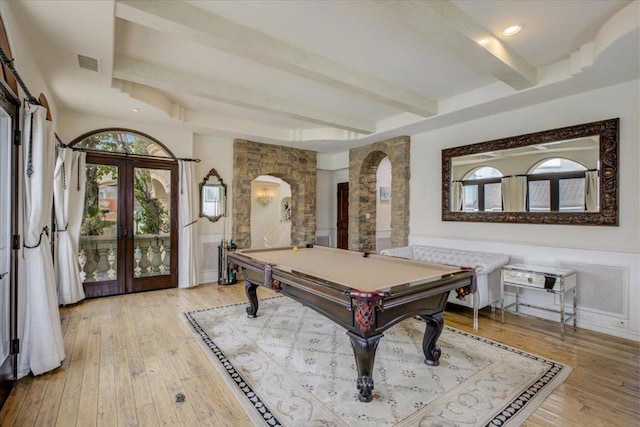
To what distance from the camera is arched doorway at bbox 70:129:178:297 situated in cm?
479

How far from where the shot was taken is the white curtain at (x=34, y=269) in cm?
248

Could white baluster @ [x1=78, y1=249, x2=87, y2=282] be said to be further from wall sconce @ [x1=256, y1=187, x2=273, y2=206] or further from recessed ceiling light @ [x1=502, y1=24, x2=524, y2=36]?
recessed ceiling light @ [x1=502, y1=24, x2=524, y2=36]

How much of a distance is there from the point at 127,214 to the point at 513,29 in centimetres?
566

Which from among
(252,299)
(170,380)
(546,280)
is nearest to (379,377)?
(170,380)

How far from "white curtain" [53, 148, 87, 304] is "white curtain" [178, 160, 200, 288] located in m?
1.39

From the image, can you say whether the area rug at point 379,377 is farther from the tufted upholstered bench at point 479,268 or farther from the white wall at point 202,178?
the white wall at point 202,178

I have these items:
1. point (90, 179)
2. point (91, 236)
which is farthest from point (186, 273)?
point (90, 179)

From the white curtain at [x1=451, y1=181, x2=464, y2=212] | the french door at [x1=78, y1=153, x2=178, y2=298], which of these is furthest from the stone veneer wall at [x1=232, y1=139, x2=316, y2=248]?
the white curtain at [x1=451, y1=181, x2=464, y2=212]

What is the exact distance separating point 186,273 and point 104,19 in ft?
13.3

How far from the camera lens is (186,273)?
5.40 meters

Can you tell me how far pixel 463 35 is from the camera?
8.29 feet

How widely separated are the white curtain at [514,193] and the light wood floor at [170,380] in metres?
1.49

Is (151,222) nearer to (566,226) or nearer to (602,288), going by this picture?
(566,226)

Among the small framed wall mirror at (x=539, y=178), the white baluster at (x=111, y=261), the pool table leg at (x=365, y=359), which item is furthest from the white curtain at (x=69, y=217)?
the small framed wall mirror at (x=539, y=178)
